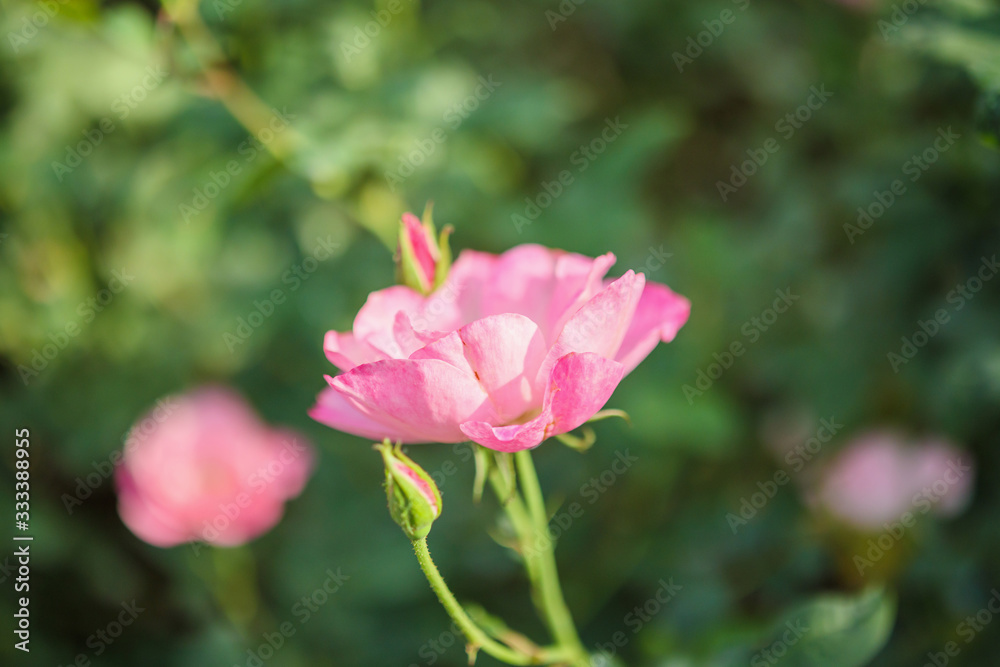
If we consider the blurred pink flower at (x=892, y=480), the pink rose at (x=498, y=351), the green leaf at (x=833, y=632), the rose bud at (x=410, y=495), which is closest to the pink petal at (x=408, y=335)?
the pink rose at (x=498, y=351)

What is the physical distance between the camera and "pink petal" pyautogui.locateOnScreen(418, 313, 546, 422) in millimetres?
717

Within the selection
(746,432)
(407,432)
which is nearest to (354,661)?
(746,432)

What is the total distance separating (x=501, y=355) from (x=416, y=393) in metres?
0.09

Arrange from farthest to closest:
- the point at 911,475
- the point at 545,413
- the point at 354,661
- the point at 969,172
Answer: the point at 354,661
the point at 911,475
the point at 969,172
the point at 545,413

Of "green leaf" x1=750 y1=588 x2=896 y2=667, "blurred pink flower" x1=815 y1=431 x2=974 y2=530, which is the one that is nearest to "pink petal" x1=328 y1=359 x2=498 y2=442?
"green leaf" x1=750 y1=588 x2=896 y2=667

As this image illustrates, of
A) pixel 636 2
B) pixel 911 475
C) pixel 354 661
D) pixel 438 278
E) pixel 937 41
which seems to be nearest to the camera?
pixel 438 278

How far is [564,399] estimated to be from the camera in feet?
2.34

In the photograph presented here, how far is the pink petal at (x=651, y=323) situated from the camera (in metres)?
0.80

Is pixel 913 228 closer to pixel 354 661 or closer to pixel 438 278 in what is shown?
pixel 438 278

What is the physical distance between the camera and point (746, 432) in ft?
6.73

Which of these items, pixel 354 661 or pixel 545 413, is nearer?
pixel 545 413

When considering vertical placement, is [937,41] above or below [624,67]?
above

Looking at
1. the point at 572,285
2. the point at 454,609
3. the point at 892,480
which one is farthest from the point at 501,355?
the point at 892,480

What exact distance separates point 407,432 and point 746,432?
1.50 metres
